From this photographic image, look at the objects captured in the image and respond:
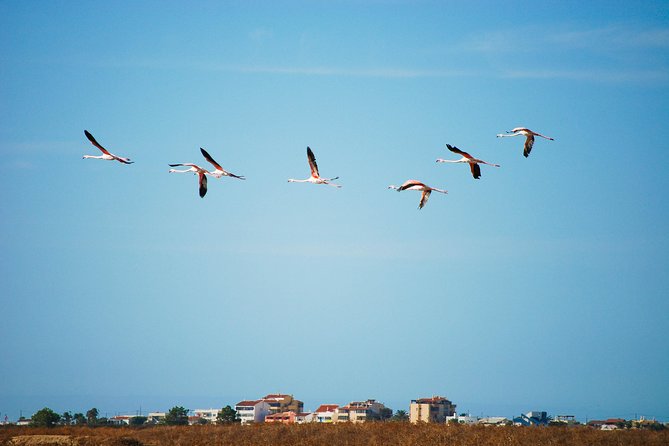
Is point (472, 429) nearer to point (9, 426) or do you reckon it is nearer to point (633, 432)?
point (633, 432)

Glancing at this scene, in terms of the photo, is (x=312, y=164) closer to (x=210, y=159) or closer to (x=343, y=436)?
(x=210, y=159)

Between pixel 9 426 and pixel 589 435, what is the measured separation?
112 ft

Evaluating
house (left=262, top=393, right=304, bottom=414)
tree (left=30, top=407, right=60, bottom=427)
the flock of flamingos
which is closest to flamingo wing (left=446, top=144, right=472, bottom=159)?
the flock of flamingos

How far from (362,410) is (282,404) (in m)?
15.8

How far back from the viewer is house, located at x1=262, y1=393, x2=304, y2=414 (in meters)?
117

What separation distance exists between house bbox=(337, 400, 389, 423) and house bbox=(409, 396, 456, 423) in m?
4.24

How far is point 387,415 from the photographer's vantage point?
356 feet

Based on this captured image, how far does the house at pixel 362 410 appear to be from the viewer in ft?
347

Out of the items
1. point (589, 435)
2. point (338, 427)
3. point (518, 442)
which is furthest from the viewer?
point (338, 427)

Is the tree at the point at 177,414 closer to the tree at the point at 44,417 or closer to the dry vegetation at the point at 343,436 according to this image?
the tree at the point at 44,417

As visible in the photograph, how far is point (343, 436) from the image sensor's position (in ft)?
147

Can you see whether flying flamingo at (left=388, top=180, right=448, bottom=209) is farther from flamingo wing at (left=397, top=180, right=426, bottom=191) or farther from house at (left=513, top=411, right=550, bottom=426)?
house at (left=513, top=411, right=550, bottom=426)

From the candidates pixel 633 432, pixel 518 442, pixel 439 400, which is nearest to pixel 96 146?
pixel 518 442

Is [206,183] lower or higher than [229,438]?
higher
